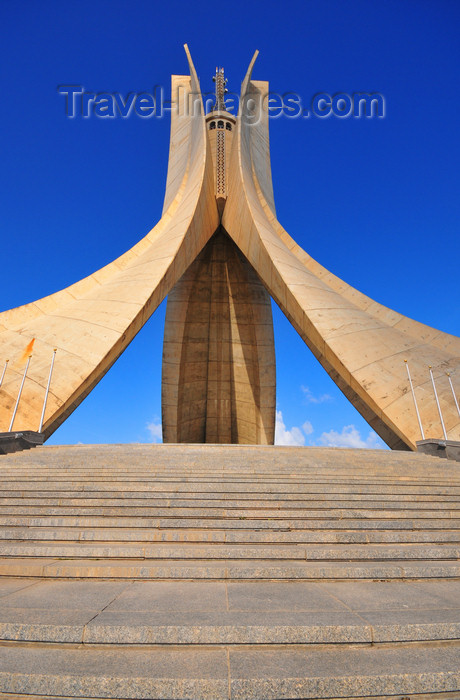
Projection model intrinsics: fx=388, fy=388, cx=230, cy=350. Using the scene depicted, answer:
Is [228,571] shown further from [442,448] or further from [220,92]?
[220,92]

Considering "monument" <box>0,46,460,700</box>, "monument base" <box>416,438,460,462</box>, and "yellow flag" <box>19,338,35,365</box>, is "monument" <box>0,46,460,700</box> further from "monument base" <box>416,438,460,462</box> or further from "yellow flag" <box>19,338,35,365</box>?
"monument base" <box>416,438,460,462</box>

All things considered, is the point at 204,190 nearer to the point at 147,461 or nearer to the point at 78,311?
the point at 78,311

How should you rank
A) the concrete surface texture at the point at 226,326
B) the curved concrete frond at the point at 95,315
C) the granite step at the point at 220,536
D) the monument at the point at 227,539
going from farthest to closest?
the concrete surface texture at the point at 226,326
the curved concrete frond at the point at 95,315
the granite step at the point at 220,536
the monument at the point at 227,539

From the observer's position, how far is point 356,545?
2.67 m

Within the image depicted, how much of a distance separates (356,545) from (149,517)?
1545 millimetres

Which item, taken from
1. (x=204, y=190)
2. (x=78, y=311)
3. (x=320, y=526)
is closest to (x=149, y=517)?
(x=320, y=526)

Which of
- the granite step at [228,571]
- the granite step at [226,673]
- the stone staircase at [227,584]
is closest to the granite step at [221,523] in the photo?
the stone staircase at [227,584]

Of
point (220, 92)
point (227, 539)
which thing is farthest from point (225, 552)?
point (220, 92)

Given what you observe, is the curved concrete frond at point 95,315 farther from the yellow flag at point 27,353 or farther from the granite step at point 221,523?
the granite step at point 221,523

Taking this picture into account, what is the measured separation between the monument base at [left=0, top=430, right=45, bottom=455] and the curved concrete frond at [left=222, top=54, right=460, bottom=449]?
583cm

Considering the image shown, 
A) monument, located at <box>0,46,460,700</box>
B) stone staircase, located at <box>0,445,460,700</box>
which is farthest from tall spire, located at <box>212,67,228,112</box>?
stone staircase, located at <box>0,445,460,700</box>

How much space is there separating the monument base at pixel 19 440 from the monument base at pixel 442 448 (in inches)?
256

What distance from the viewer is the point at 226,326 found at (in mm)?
17000

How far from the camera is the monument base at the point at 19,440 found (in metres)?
5.65
